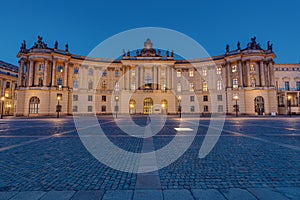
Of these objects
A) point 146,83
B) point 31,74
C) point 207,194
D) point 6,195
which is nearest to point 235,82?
point 146,83

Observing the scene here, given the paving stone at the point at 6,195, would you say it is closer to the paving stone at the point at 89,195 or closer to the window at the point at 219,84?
the paving stone at the point at 89,195

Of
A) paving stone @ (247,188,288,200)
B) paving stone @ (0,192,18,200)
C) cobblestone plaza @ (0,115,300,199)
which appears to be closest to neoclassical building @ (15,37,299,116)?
cobblestone plaza @ (0,115,300,199)

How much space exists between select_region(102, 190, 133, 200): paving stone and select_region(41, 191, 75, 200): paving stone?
662 millimetres

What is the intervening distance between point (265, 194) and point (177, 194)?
162 centimetres

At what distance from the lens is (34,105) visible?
43312 mm

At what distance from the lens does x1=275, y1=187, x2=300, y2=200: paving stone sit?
2.98 m

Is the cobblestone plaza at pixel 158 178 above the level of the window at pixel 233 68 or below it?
below

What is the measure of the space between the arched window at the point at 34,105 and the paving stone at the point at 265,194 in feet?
167

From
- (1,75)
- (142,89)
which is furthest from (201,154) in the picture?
(1,75)

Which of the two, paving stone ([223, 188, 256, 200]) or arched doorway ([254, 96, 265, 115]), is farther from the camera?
arched doorway ([254, 96, 265, 115])

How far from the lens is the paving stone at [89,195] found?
2932 millimetres

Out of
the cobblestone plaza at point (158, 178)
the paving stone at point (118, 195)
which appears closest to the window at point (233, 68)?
the cobblestone plaza at point (158, 178)

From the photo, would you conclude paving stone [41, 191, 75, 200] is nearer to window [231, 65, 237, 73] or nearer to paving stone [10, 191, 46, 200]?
paving stone [10, 191, 46, 200]

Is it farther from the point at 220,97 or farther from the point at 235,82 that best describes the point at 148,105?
the point at 235,82
